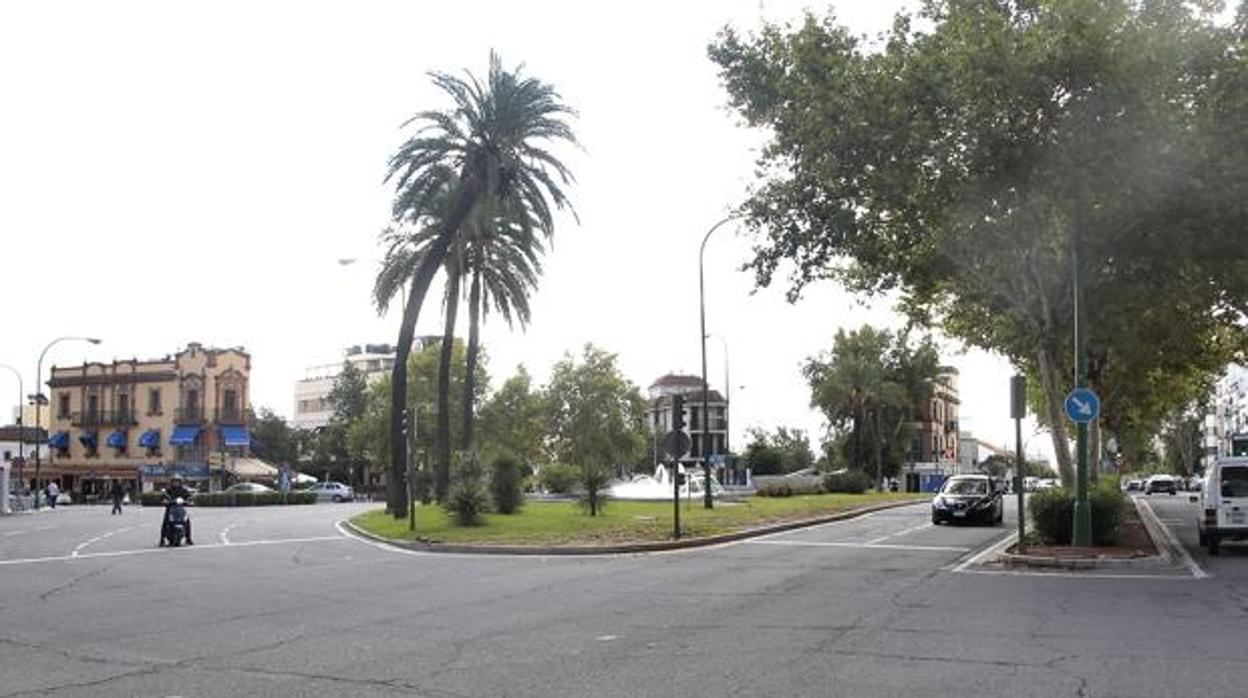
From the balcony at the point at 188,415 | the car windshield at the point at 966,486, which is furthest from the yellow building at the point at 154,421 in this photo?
the car windshield at the point at 966,486

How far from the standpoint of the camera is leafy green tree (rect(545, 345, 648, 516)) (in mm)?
79500

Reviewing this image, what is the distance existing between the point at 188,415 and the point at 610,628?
76337 mm

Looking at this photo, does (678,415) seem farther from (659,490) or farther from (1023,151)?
(659,490)

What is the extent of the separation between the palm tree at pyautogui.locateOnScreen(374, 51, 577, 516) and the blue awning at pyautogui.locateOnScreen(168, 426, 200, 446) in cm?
4953

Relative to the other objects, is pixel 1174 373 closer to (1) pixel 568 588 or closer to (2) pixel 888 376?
(1) pixel 568 588

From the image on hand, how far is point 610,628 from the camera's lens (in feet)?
39.3

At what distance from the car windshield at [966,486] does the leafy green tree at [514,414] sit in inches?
1621

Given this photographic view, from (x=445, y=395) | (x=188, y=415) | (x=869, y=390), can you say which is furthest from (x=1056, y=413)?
(x=188, y=415)

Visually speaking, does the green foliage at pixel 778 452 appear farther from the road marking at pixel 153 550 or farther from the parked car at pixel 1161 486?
the road marking at pixel 153 550

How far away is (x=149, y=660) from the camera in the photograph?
33.5ft

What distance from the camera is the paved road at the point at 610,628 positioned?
8.95 meters

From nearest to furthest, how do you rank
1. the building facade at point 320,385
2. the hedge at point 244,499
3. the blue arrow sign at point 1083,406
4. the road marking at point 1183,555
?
the road marking at point 1183,555 → the blue arrow sign at point 1083,406 → the hedge at point 244,499 → the building facade at point 320,385

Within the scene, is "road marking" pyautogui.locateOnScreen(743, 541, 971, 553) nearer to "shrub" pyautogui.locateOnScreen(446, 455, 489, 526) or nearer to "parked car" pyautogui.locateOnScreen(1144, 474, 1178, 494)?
"shrub" pyautogui.locateOnScreen(446, 455, 489, 526)

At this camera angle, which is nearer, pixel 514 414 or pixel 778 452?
pixel 514 414
